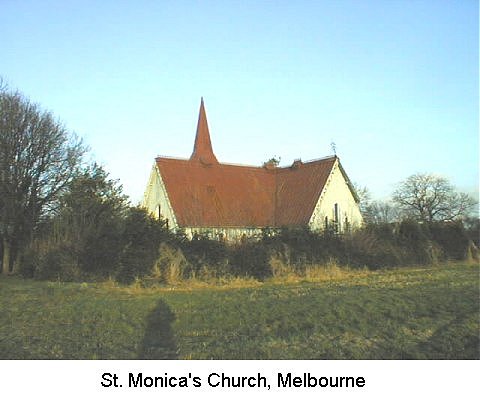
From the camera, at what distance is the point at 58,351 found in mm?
7387

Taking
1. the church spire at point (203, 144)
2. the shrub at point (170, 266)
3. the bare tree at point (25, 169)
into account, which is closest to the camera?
the shrub at point (170, 266)

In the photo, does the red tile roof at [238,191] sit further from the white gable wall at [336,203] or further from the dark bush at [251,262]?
the dark bush at [251,262]

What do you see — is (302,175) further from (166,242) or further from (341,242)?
(166,242)

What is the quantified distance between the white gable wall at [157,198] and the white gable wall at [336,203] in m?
9.64

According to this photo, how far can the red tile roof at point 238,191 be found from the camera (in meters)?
33.8

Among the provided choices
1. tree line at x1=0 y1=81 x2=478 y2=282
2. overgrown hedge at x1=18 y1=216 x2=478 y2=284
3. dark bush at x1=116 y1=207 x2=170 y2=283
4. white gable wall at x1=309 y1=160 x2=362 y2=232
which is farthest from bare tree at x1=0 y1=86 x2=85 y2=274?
white gable wall at x1=309 y1=160 x2=362 y2=232

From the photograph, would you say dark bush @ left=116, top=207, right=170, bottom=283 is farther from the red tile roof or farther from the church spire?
the church spire

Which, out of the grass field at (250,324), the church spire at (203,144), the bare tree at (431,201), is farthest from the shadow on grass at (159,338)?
the bare tree at (431,201)

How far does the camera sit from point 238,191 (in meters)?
37.4

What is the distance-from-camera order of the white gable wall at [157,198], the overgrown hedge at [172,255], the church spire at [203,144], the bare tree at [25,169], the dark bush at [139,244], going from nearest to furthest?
1. the dark bush at [139,244]
2. the overgrown hedge at [172,255]
3. the bare tree at [25,169]
4. the white gable wall at [157,198]
5. the church spire at [203,144]

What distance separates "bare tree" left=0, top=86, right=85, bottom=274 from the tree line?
0.18ft

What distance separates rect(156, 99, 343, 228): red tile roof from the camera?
33750 mm

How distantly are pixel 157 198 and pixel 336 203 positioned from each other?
12.8 m
